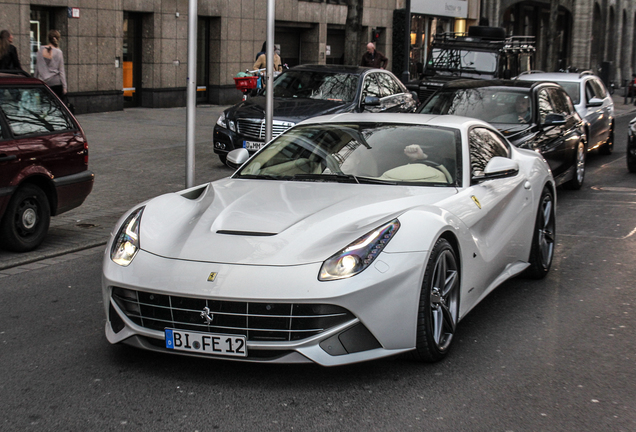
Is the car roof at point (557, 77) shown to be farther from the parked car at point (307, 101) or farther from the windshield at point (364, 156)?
the windshield at point (364, 156)

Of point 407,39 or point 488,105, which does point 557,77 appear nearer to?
point 488,105

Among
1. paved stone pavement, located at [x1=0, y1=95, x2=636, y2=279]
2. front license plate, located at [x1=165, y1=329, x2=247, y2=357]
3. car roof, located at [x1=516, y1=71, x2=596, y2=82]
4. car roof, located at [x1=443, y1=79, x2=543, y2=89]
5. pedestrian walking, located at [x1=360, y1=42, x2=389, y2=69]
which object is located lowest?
paved stone pavement, located at [x1=0, y1=95, x2=636, y2=279]

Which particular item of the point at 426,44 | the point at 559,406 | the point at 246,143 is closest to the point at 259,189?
the point at 559,406

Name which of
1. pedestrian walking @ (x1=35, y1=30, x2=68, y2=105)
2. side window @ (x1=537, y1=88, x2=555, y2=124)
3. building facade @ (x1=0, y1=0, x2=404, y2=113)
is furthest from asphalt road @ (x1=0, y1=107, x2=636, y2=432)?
building facade @ (x1=0, y1=0, x2=404, y2=113)

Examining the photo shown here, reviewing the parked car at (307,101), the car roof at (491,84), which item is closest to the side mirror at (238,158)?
the car roof at (491,84)

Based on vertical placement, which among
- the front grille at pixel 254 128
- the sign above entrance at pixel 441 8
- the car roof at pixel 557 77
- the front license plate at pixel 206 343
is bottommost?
the front license plate at pixel 206 343

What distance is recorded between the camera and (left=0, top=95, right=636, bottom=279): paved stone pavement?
830 centimetres

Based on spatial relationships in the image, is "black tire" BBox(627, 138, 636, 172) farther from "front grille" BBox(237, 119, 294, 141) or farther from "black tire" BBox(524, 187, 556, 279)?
"black tire" BBox(524, 187, 556, 279)

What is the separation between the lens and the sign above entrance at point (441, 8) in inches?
1559

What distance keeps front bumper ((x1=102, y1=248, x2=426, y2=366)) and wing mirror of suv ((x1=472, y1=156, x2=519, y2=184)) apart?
1.40 metres

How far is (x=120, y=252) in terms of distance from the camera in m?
4.81

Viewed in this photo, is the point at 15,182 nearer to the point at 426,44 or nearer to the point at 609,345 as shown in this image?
the point at 609,345

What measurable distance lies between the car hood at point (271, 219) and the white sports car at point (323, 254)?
11mm

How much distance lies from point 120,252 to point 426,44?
124ft
